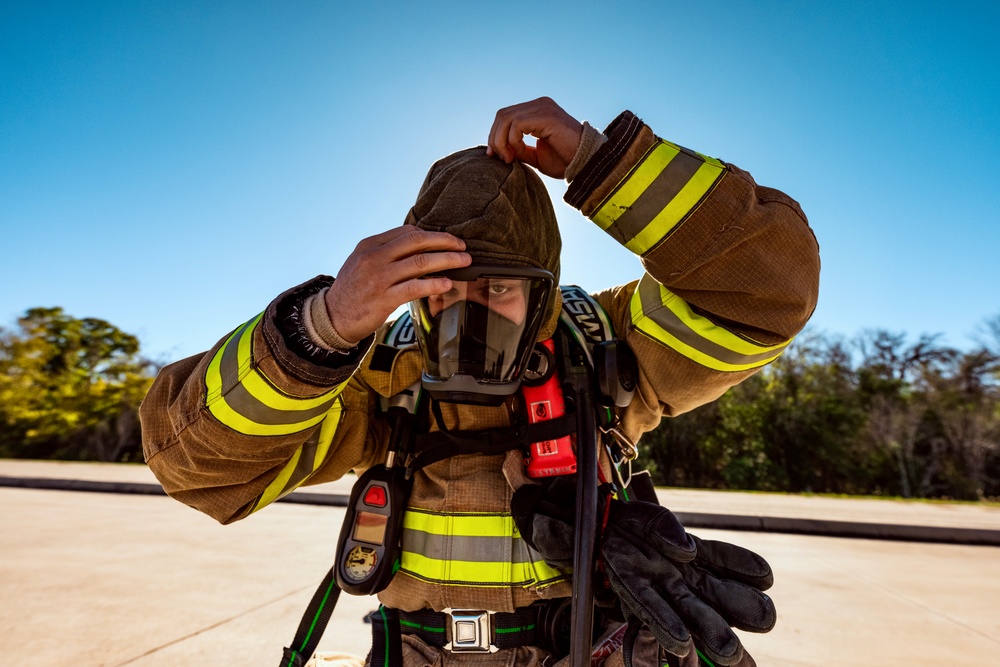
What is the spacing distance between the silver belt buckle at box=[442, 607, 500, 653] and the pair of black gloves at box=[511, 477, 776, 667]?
219 millimetres

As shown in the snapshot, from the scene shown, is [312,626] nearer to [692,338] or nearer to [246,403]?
[246,403]

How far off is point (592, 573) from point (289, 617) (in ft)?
8.73

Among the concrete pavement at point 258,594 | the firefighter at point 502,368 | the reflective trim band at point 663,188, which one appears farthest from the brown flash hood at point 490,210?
the concrete pavement at point 258,594

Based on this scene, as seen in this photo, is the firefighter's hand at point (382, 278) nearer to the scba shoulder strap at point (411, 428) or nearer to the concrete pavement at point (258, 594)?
the scba shoulder strap at point (411, 428)

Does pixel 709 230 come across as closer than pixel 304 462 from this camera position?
Yes

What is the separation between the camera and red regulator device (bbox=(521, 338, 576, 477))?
3.99 ft

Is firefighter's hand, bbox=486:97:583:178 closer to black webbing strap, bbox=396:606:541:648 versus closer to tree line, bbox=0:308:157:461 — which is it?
black webbing strap, bbox=396:606:541:648

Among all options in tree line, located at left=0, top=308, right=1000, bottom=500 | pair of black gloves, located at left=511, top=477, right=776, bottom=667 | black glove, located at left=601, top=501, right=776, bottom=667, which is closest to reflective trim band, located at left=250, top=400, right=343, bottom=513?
pair of black gloves, located at left=511, top=477, right=776, bottom=667

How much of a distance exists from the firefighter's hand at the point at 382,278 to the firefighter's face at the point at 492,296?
7.5 inches

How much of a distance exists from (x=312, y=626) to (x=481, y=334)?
0.80 m

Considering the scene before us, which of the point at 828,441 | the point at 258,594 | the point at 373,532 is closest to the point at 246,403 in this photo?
the point at 373,532

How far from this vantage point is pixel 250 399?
97 centimetres

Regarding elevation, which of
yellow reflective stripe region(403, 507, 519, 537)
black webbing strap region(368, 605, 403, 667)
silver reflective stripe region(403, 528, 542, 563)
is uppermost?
yellow reflective stripe region(403, 507, 519, 537)

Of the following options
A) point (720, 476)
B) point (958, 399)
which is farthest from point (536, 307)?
point (958, 399)
